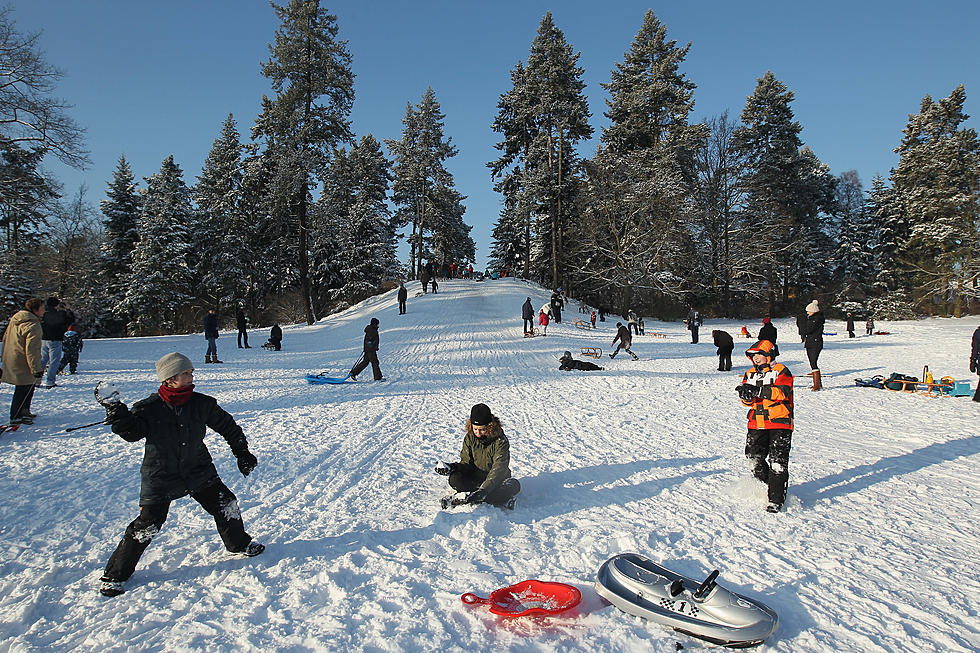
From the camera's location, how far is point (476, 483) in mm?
5129

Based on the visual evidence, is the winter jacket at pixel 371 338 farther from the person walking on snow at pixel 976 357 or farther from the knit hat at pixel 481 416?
the person walking on snow at pixel 976 357

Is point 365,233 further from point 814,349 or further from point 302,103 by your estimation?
point 814,349

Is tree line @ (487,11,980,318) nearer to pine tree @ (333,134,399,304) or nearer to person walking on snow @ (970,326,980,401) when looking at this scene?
pine tree @ (333,134,399,304)

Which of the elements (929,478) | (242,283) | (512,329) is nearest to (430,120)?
(242,283)

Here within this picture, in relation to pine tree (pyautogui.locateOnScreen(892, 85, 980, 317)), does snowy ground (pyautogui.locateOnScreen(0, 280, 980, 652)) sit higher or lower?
lower

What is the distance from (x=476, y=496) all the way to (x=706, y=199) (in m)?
37.9

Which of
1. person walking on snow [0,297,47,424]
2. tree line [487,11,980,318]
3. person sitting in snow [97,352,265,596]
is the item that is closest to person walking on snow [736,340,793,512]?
person sitting in snow [97,352,265,596]

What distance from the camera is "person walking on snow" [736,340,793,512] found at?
16.3ft

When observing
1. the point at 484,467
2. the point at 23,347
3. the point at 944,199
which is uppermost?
the point at 944,199

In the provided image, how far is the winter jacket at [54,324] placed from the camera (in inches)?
412

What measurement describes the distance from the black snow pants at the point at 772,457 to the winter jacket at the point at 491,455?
8.98 ft

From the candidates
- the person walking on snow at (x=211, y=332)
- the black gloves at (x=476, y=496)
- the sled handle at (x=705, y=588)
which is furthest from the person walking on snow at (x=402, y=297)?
the sled handle at (x=705, y=588)

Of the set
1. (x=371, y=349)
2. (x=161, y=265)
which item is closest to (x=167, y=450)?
(x=371, y=349)

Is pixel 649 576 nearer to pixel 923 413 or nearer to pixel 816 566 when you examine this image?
pixel 816 566
